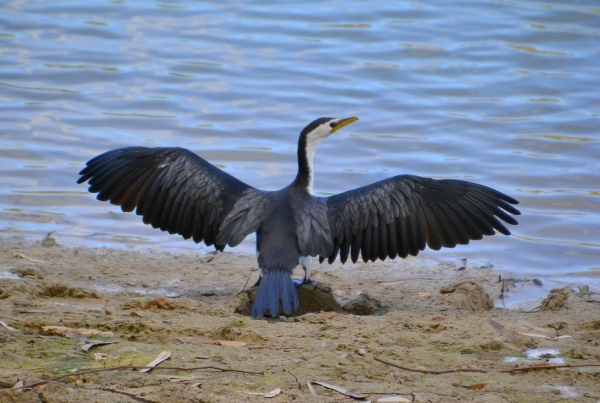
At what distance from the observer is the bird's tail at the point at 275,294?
627 cm

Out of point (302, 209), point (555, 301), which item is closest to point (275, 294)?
Result: point (302, 209)

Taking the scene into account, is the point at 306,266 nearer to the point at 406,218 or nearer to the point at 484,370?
the point at 406,218

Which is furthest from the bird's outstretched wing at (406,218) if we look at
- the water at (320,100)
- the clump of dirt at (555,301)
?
the water at (320,100)

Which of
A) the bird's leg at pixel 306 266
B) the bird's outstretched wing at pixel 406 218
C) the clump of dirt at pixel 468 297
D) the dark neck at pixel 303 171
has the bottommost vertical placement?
the clump of dirt at pixel 468 297

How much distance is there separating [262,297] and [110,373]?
6.91ft

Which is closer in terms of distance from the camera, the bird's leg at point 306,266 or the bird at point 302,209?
the bird's leg at point 306,266

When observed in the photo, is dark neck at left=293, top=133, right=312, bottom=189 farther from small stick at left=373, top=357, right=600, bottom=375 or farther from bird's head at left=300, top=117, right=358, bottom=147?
small stick at left=373, top=357, right=600, bottom=375

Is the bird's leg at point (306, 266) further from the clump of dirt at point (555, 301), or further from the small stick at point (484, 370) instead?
the small stick at point (484, 370)

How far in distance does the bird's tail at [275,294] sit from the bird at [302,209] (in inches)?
12.5

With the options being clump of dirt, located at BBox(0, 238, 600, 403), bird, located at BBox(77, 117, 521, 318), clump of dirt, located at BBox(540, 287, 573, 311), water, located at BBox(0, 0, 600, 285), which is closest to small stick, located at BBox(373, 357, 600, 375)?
clump of dirt, located at BBox(0, 238, 600, 403)

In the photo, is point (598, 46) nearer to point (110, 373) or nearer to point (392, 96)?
point (392, 96)

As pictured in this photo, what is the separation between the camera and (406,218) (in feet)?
24.3

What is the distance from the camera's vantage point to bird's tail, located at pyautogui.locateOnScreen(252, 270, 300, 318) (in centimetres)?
627

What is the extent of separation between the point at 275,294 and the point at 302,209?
1081 mm
